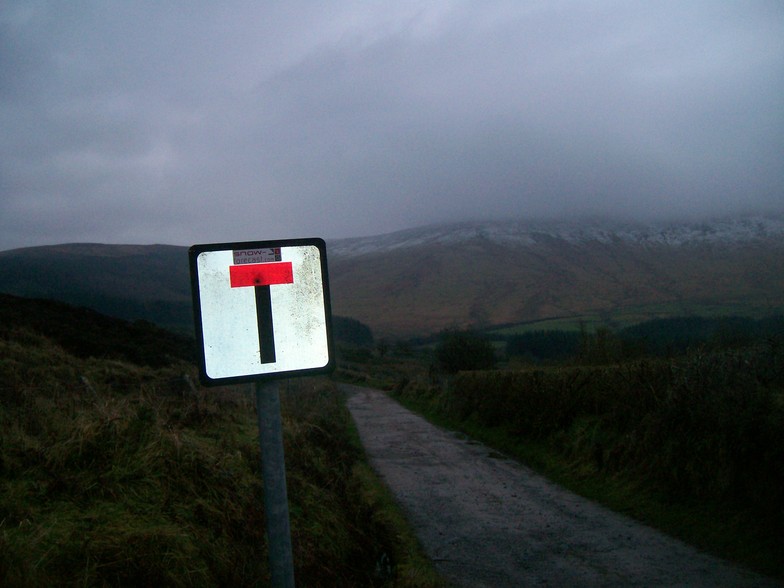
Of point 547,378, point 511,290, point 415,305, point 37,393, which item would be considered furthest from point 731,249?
point 37,393

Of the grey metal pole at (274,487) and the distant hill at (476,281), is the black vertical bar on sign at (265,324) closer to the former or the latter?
the grey metal pole at (274,487)

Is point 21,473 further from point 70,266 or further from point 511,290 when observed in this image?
point 511,290

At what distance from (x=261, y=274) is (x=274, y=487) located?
0.85m

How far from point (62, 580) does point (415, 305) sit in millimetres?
131957

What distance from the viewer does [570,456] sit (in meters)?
13.1

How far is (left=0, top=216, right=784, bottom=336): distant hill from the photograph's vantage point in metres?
66.0

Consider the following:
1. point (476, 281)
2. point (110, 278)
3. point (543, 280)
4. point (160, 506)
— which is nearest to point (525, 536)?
point (160, 506)

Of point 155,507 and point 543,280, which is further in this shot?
point 543,280

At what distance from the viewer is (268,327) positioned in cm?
266

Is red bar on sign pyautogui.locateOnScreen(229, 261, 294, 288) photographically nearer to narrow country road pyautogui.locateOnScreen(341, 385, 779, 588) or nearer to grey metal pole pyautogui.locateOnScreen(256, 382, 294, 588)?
grey metal pole pyautogui.locateOnScreen(256, 382, 294, 588)

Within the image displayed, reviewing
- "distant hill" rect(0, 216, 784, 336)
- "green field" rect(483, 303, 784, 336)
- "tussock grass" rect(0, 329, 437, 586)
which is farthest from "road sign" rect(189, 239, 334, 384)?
"distant hill" rect(0, 216, 784, 336)

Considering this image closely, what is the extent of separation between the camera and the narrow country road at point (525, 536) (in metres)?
6.79

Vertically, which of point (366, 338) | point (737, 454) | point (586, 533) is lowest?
point (366, 338)

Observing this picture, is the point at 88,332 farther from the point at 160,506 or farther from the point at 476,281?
the point at 476,281
